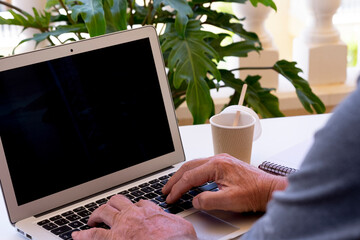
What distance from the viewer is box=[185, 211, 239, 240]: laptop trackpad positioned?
0.84 m

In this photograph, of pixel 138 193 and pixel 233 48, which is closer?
pixel 138 193

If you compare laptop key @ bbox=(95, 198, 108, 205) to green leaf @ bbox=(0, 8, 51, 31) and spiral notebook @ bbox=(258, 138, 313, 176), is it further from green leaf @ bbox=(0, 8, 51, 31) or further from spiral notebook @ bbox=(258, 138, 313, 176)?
green leaf @ bbox=(0, 8, 51, 31)

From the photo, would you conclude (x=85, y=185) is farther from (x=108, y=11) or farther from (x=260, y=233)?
(x=108, y=11)

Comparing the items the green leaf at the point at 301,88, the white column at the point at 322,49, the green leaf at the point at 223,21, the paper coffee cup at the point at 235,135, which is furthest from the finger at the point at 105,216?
the white column at the point at 322,49

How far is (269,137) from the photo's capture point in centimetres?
125

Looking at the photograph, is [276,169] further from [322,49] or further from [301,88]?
[322,49]

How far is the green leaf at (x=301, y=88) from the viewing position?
5.57ft

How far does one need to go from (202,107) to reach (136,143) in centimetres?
44

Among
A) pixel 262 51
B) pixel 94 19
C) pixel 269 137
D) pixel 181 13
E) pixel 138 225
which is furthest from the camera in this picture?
pixel 262 51

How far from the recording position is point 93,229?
2.69 ft

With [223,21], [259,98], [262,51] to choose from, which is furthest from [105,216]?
[262,51]

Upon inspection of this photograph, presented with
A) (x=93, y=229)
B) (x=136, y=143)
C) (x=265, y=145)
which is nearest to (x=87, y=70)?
(x=136, y=143)

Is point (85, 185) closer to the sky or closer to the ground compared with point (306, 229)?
closer to the ground

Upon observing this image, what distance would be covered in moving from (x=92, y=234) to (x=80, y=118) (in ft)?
0.81
